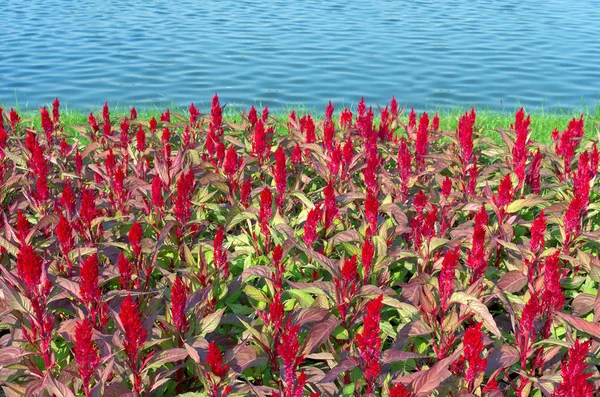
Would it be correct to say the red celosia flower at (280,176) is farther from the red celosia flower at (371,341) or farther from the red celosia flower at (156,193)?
the red celosia flower at (371,341)

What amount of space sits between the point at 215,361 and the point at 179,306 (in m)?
0.38

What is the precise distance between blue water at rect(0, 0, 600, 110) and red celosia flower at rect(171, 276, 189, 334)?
9.89 m

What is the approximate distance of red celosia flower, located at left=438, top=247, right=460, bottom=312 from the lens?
9.91 ft

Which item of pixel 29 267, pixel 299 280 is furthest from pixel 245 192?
pixel 29 267

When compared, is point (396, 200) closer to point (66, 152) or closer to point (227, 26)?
point (66, 152)

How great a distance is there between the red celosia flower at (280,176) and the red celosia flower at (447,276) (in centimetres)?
117

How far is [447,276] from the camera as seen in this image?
3.08 m

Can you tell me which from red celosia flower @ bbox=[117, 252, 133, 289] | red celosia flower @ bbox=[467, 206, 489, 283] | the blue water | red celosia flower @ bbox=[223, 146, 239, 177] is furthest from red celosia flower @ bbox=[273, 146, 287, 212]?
the blue water

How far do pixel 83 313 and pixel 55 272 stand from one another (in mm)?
408

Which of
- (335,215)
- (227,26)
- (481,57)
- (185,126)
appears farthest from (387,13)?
(335,215)

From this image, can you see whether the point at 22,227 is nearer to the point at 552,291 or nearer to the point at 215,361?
the point at 215,361

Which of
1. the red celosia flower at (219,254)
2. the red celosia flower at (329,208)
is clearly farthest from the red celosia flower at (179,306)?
the red celosia flower at (329,208)

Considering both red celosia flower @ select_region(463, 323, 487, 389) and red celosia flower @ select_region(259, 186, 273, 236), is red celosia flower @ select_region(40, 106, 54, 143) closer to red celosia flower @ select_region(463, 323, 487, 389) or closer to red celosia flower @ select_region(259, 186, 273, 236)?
red celosia flower @ select_region(259, 186, 273, 236)

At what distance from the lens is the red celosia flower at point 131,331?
8.56 ft
